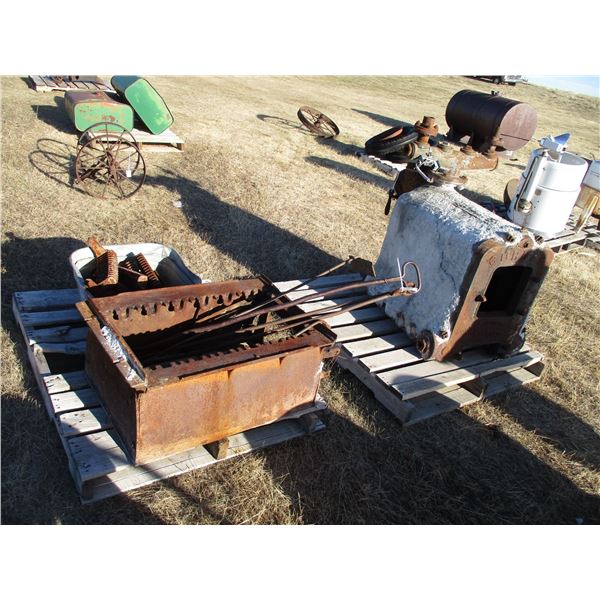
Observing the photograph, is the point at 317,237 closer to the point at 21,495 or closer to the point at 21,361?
the point at 21,361

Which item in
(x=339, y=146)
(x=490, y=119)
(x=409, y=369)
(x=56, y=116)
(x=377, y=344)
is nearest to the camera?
(x=409, y=369)

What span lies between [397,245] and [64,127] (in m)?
5.60

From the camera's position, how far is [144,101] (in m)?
7.18

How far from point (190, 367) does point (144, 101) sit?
5773 millimetres

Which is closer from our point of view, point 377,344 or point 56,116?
point 377,344

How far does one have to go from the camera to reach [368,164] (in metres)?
8.59

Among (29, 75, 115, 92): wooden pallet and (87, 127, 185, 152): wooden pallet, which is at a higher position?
(29, 75, 115, 92): wooden pallet

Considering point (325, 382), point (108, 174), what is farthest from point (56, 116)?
point (325, 382)

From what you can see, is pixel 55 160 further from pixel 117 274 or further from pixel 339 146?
pixel 339 146

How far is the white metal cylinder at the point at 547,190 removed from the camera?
5730 mm

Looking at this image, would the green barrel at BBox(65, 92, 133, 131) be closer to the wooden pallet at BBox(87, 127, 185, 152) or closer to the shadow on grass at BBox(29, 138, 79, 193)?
the wooden pallet at BBox(87, 127, 185, 152)

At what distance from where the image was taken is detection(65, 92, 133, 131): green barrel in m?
6.74

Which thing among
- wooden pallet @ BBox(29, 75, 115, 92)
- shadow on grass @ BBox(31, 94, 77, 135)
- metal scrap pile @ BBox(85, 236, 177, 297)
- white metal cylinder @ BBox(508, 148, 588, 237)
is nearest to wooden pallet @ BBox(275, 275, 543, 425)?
metal scrap pile @ BBox(85, 236, 177, 297)

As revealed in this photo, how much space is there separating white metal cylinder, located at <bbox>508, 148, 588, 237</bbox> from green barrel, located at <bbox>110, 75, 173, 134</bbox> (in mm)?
4661
